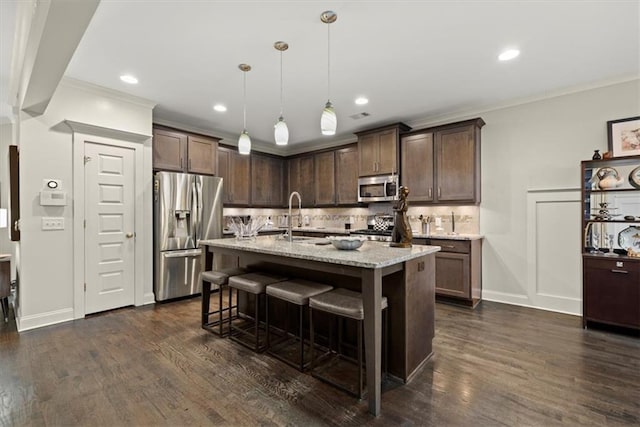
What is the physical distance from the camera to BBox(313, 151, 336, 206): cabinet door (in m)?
5.79

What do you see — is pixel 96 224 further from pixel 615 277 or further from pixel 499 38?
pixel 615 277

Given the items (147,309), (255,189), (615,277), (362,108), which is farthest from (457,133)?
(147,309)

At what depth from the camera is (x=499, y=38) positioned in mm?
2590

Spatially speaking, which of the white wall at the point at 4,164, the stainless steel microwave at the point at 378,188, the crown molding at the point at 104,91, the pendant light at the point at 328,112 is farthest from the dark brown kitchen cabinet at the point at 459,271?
the white wall at the point at 4,164

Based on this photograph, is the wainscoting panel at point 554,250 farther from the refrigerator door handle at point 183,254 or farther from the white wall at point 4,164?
the white wall at point 4,164

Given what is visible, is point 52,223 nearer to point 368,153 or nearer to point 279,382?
point 279,382

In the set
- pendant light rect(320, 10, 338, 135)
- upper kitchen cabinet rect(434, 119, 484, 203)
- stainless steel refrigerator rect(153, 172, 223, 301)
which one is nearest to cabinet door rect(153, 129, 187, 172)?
stainless steel refrigerator rect(153, 172, 223, 301)

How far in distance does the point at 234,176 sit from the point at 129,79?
243cm

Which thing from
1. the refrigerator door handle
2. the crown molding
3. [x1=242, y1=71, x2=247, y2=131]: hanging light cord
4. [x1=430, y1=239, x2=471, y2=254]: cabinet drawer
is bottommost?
the refrigerator door handle

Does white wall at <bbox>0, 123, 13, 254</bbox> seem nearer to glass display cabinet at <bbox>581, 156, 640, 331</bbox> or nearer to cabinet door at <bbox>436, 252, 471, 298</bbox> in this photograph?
cabinet door at <bbox>436, 252, 471, 298</bbox>

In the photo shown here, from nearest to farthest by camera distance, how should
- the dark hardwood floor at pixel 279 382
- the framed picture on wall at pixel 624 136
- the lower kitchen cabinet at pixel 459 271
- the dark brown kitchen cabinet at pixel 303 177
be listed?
1. the dark hardwood floor at pixel 279 382
2. the framed picture on wall at pixel 624 136
3. the lower kitchen cabinet at pixel 459 271
4. the dark brown kitchen cabinet at pixel 303 177

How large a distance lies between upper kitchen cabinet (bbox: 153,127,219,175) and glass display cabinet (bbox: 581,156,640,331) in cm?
496

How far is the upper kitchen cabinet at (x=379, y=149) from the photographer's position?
4766 millimetres

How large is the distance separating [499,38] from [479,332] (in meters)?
2.78
